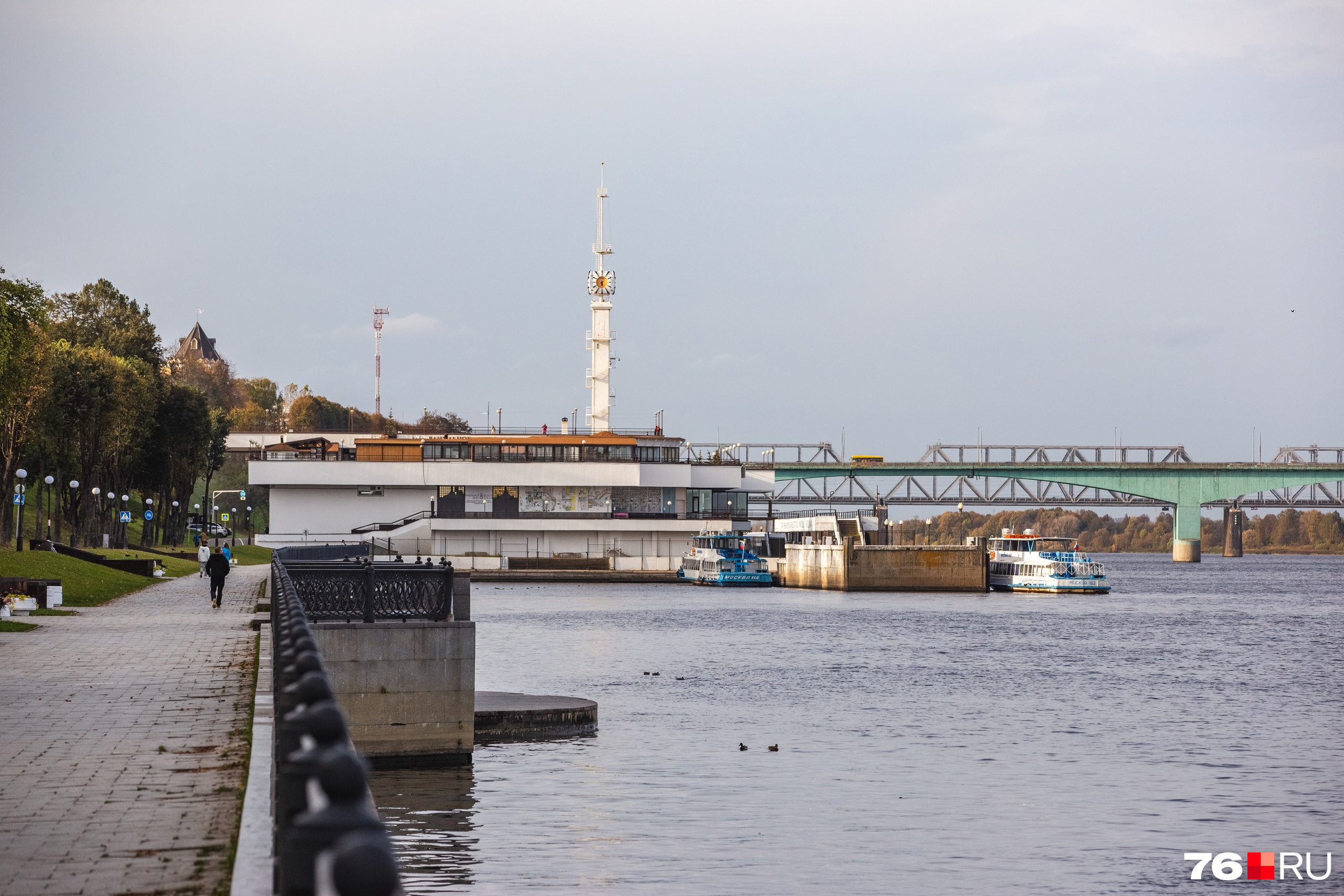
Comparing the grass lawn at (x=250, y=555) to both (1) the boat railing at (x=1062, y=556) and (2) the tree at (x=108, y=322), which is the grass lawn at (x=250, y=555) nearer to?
(2) the tree at (x=108, y=322)

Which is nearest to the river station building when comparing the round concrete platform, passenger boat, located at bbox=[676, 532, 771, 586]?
passenger boat, located at bbox=[676, 532, 771, 586]

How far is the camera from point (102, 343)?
101000mm

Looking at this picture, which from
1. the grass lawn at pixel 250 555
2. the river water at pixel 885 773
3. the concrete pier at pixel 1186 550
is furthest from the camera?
the concrete pier at pixel 1186 550

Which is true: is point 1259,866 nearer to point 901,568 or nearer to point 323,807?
point 323,807

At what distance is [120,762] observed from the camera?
14.1 m

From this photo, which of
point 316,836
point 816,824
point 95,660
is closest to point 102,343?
point 95,660

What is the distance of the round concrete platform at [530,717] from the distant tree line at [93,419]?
3891 cm

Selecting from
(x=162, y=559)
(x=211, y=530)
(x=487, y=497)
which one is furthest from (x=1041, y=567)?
(x=211, y=530)

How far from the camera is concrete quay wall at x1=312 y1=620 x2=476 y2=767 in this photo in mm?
21203

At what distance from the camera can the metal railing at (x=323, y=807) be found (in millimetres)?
3088

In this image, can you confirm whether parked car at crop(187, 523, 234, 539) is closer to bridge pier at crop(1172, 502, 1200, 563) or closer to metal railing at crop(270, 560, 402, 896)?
bridge pier at crop(1172, 502, 1200, 563)

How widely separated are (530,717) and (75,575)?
104 feet

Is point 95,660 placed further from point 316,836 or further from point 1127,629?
point 1127,629
